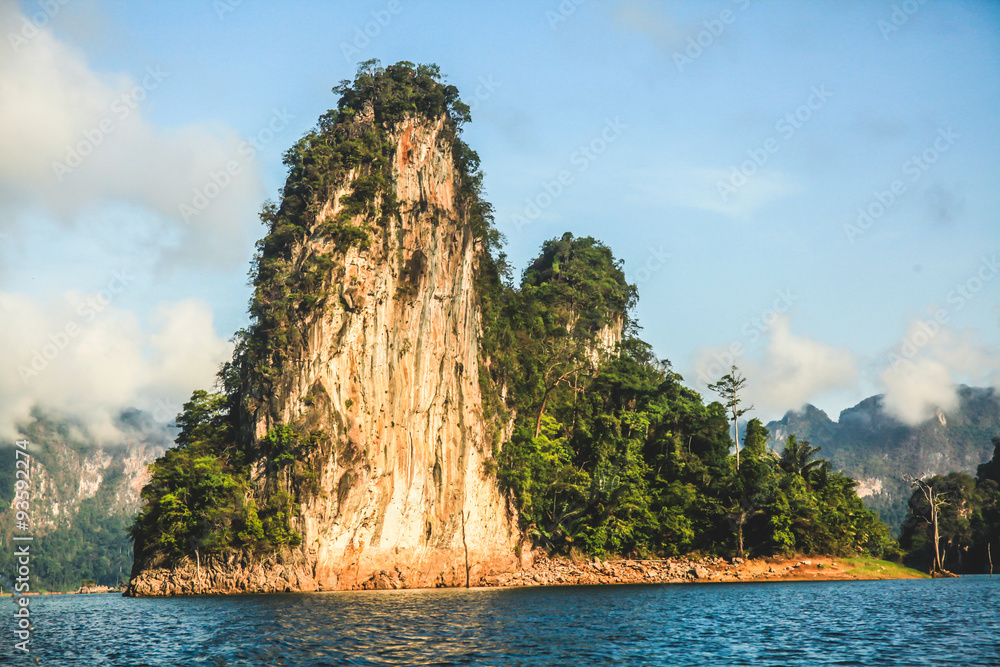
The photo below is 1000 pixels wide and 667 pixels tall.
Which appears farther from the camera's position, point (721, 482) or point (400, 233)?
point (721, 482)

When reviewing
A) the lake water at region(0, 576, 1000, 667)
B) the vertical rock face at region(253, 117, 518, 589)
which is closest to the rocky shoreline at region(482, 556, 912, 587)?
the vertical rock face at region(253, 117, 518, 589)

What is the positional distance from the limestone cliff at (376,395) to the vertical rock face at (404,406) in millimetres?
91

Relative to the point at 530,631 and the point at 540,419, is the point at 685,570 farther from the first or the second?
the point at 530,631

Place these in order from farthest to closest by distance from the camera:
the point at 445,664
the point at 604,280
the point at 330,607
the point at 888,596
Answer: the point at 604,280
the point at 888,596
the point at 330,607
the point at 445,664

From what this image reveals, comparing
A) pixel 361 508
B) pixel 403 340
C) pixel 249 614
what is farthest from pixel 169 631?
pixel 403 340

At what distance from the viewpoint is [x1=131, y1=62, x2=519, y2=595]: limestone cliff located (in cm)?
4572

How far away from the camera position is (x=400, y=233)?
53281 mm

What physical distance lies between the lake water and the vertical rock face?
8.43 metres

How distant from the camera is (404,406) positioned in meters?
49.8

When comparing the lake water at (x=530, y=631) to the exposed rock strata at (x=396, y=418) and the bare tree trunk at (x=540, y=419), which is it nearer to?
the exposed rock strata at (x=396, y=418)

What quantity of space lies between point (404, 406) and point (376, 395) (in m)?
2.08

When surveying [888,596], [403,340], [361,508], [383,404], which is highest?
[403,340]

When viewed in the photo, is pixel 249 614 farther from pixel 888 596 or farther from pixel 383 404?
pixel 888 596

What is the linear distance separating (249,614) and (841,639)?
2138 cm
